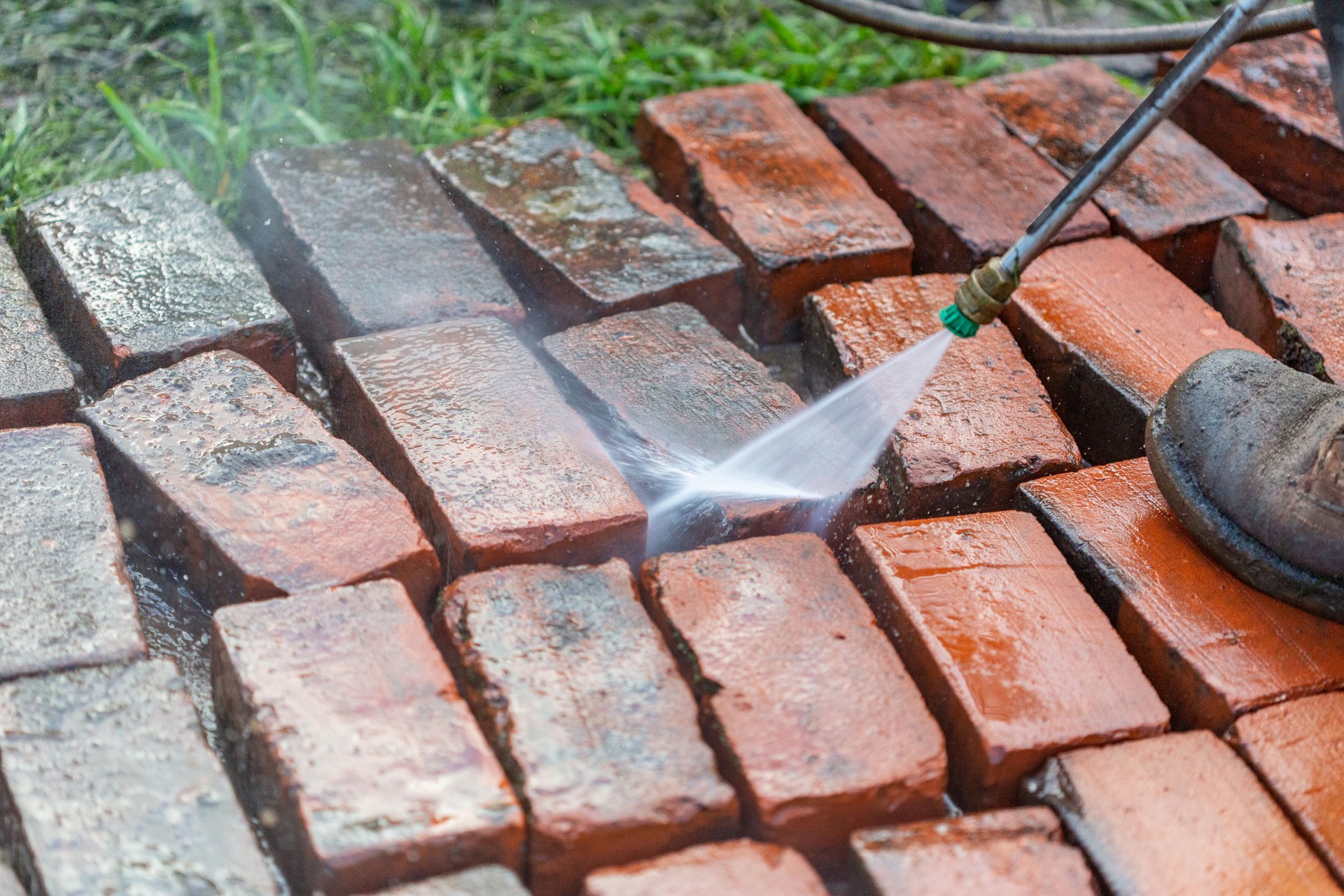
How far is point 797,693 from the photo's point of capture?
1.95 m

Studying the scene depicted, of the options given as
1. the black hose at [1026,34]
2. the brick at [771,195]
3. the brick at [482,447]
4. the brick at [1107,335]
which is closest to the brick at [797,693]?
the brick at [482,447]

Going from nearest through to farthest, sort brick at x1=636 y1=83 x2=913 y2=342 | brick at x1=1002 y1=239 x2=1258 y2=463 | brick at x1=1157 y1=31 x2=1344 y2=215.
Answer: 1. brick at x1=1002 y1=239 x2=1258 y2=463
2. brick at x1=636 y1=83 x2=913 y2=342
3. brick at x1=1157 y1=31 x2=1344 y2=215

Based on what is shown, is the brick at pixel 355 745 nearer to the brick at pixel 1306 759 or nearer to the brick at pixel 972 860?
the brick at pixel 972 860

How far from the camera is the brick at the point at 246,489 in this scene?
210 cm

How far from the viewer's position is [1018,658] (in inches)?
80.5

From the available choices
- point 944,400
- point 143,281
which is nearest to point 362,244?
point 143,281

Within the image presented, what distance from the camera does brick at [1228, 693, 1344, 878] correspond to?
189 cm

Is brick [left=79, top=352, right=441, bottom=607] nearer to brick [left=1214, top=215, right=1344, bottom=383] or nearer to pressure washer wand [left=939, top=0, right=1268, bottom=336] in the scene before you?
pressure washer wand [left=939, top=0, right=1268, bottom=336]

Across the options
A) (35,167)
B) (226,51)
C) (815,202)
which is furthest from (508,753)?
(226,51)

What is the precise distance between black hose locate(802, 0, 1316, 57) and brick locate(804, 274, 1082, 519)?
2.56 ft

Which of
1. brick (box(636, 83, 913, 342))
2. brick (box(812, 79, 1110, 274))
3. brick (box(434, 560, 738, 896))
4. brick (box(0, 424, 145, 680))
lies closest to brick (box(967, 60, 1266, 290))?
brick (box(812, 79, 1110, 274))

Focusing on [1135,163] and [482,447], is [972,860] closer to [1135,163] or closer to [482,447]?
[482,447]

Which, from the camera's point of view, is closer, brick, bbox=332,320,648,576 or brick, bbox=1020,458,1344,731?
brick, bbox=1020,458,1344,731

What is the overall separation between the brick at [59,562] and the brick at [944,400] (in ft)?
4.25
